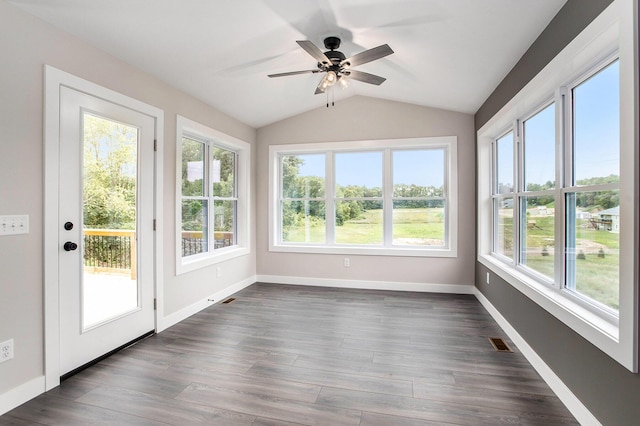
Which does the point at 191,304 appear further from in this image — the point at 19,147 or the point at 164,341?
the point at 19,147

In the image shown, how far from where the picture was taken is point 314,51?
2.54 metres

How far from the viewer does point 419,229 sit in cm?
491

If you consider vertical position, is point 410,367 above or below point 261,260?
below

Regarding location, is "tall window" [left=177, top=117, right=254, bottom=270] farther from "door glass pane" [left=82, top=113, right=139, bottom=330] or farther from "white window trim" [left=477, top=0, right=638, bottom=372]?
"white window trim" [left=477, top=0, right=638, bottom=372]

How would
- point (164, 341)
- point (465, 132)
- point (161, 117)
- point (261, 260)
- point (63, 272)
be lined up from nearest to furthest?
point (63, 272), point (164, 341), point (161, 117), point (465, 132), point (261, 260)

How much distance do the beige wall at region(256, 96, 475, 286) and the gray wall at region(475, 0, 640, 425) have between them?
1383mm

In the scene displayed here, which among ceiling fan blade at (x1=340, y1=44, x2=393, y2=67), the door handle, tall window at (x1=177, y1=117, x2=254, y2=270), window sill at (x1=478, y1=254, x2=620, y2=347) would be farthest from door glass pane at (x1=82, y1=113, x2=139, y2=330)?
window sill at (x1=478, y1=254, x2=620, y2=347)

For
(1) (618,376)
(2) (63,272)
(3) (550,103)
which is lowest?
(1) (618,376)

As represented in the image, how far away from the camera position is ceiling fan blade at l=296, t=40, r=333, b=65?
241cm

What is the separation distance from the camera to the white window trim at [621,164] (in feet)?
4.92

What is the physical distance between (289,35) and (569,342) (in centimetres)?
314

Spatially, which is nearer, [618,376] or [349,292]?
[618,376]

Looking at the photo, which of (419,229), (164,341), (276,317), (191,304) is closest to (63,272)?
(164,341)

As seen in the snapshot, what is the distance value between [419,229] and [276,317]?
253 centimetres
